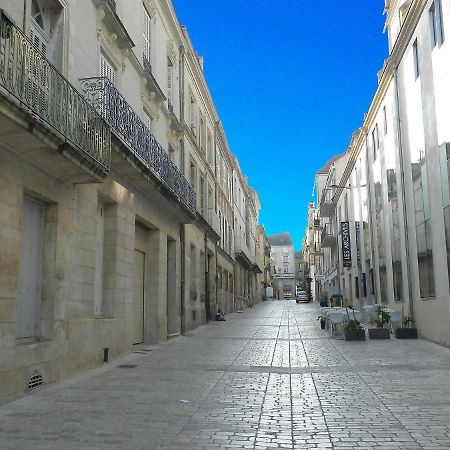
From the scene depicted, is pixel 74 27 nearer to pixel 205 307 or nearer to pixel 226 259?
pixel 205 307

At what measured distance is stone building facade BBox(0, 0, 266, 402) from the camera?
23.2ft

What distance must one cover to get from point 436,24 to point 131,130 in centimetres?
814

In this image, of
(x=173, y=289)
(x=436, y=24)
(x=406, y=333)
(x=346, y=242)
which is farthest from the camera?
(x=346, y=242)

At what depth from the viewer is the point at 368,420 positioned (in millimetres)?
5945

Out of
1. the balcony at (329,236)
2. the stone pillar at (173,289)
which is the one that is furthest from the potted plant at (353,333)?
the balcony at (329,236)

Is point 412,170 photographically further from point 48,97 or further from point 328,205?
point 328,205

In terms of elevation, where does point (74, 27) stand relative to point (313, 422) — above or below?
above

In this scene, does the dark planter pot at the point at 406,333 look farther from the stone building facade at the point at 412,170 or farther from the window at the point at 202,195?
the window at the point at 202,195

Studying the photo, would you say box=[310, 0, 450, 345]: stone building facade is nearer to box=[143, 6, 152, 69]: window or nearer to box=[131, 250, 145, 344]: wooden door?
box=[143, 6, 152, 69]: window

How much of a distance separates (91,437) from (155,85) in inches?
464

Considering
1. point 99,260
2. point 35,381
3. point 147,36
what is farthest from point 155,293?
point 147,36

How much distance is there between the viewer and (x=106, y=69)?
11992mm

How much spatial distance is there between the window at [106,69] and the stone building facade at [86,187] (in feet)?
0.17

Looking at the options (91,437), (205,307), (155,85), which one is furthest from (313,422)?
(205,307)
